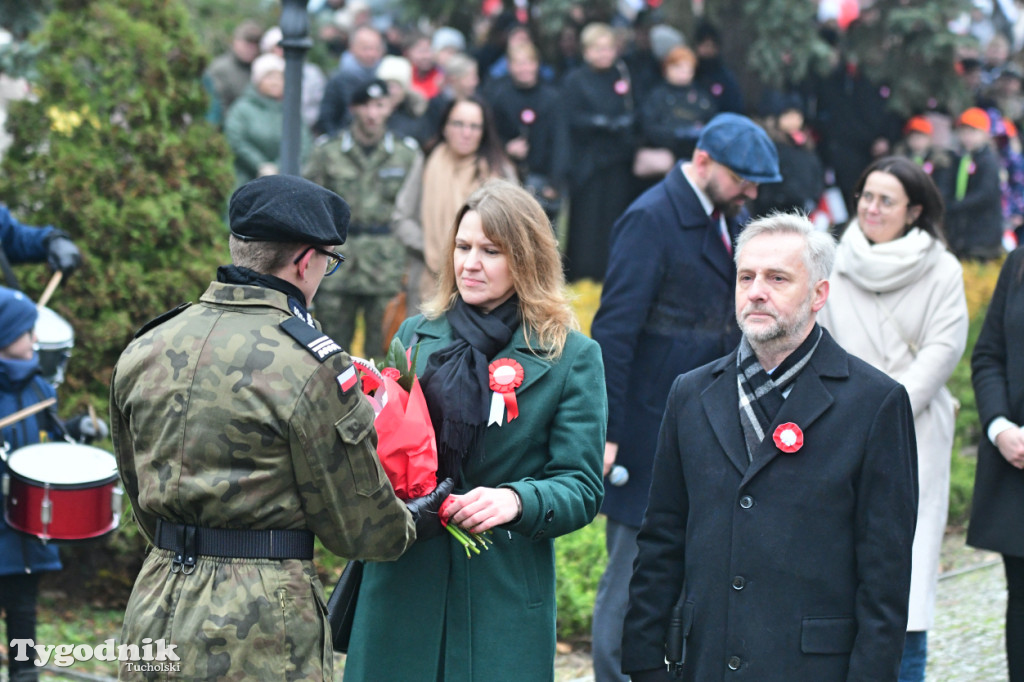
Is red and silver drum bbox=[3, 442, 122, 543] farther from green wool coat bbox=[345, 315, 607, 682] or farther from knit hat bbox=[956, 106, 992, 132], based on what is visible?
knit hat bbox=[956, 106, 992, 132]

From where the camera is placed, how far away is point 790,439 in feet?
11.2

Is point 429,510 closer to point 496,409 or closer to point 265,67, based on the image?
point 496,409

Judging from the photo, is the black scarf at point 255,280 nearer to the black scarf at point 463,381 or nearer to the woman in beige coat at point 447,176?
the black scarf at point 463,381

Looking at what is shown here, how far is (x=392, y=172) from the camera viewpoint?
375 inches

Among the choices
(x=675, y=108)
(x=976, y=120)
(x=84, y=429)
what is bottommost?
(x=84, y=429)

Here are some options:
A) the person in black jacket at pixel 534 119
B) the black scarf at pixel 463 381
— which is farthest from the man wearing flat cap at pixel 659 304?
the person in black jacket at pixel 534 119

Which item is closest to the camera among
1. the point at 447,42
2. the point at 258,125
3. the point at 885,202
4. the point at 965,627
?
the point at 885,202

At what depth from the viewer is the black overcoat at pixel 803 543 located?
332 cm

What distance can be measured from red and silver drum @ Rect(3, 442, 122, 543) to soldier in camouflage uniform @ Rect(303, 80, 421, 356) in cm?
428

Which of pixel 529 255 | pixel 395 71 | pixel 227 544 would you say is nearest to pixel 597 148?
pixel 395 71

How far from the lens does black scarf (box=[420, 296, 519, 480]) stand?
11.7 ft

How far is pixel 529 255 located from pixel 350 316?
19.7 feet

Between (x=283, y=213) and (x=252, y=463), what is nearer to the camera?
(x=252, y=463)

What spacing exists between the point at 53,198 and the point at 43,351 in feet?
5.06
